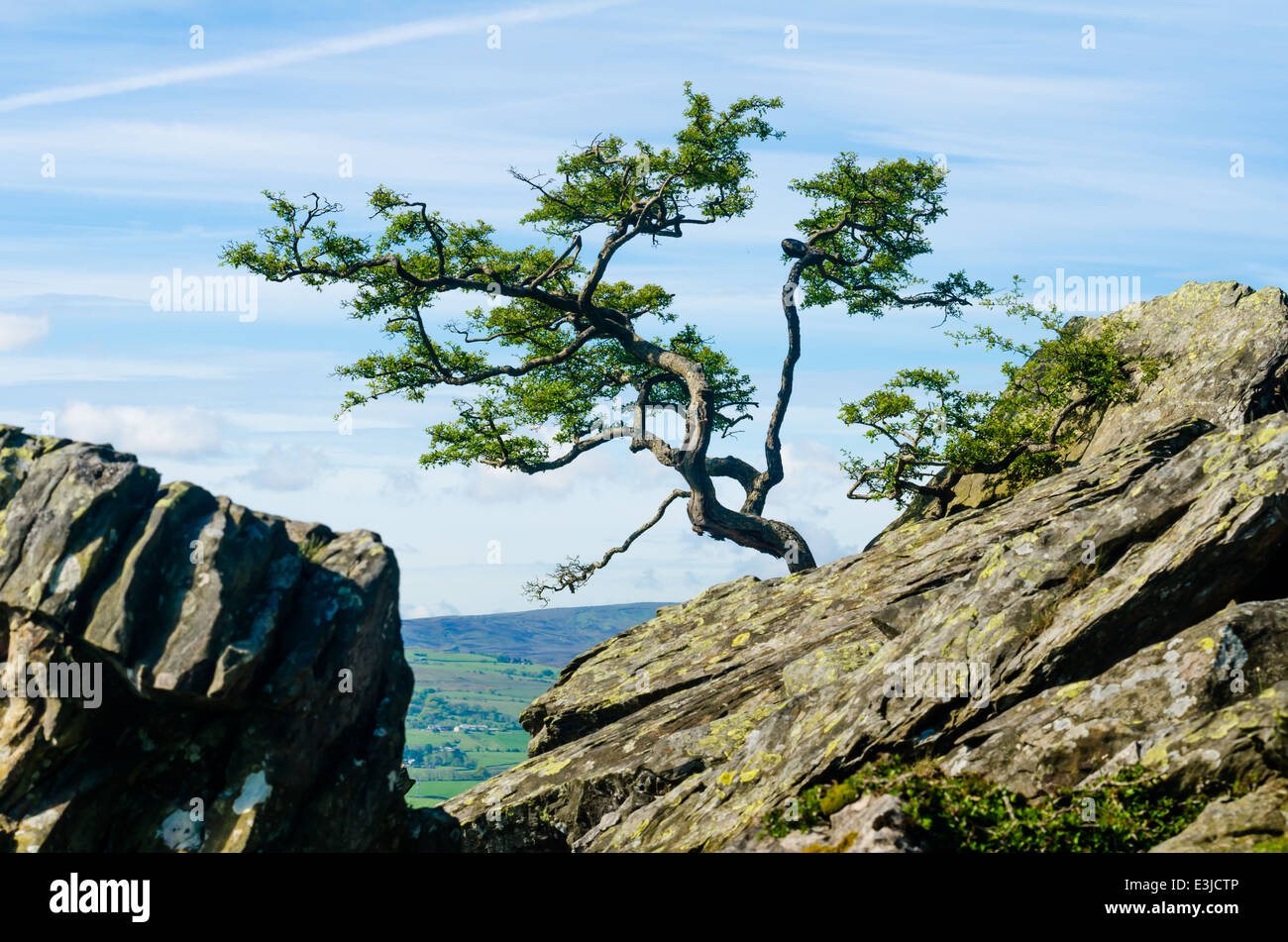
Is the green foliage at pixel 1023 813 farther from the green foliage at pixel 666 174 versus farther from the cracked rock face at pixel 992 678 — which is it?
the green foliage at pixel 666 174

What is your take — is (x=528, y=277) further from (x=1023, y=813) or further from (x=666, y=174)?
(x=1023, y=813)

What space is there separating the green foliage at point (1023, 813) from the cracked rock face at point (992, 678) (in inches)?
12.2

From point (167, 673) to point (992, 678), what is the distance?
39.6 ft

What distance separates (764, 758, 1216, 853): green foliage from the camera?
41.5ft

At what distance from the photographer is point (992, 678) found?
1597cm

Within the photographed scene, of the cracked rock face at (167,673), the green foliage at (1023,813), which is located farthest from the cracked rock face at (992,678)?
the cracked rock face at (167,673)

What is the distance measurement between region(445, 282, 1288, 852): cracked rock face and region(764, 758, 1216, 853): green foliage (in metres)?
0.31

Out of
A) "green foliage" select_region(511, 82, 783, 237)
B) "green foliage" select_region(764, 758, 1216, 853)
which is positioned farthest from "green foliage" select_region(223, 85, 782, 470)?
"green foliage" select_region(764, 758, 1216, 853)

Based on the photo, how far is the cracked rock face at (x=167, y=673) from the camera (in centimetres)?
1359

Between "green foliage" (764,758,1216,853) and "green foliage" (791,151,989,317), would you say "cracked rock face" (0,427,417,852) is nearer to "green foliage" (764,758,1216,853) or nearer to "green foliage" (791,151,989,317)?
"green foliage" (764,758,1216,853)

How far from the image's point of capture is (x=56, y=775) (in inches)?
545

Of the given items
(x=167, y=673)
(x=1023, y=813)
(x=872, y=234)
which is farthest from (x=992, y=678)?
(x=872, y=234)

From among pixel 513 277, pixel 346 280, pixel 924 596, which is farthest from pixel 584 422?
pixel 924 596
